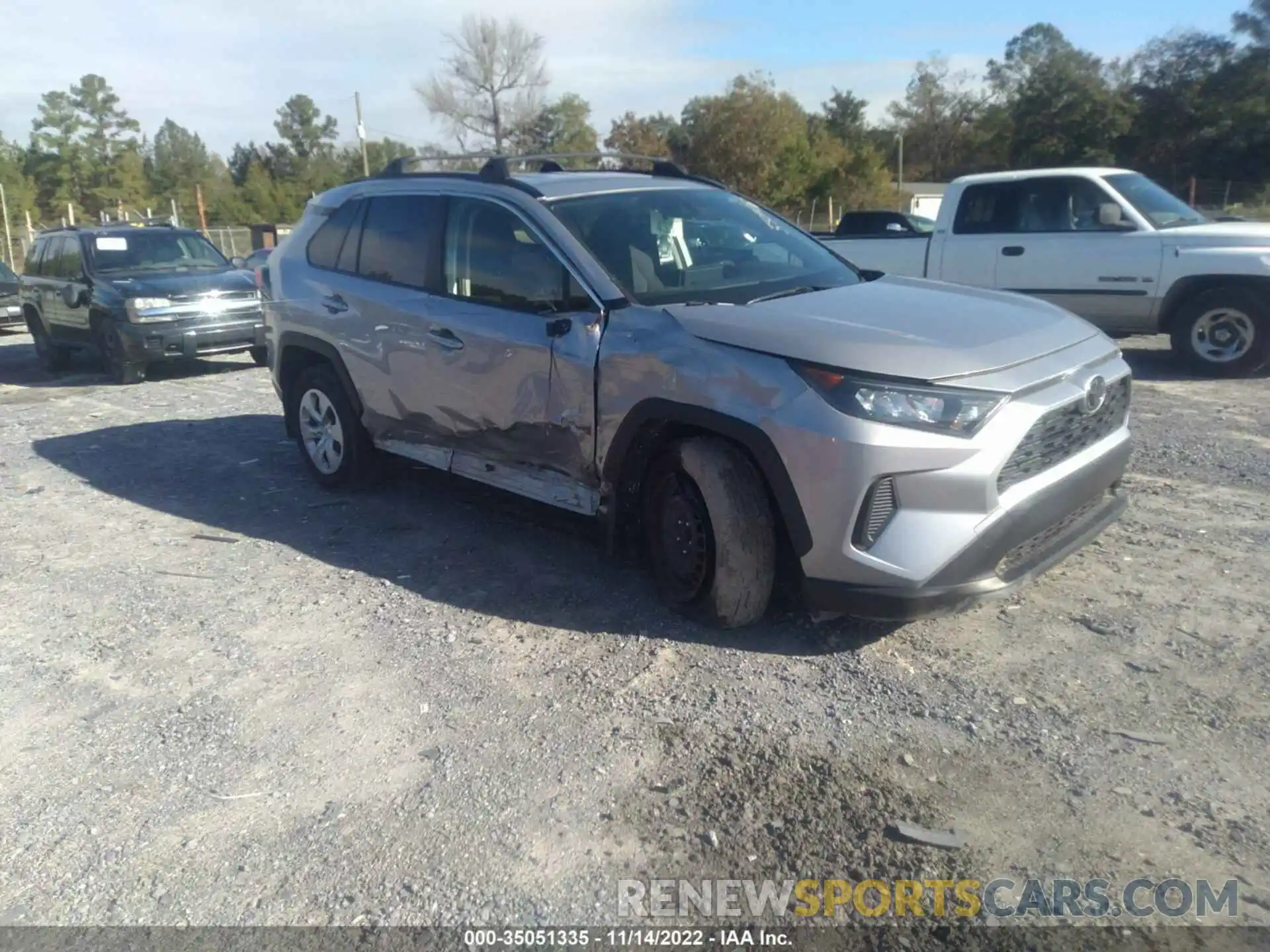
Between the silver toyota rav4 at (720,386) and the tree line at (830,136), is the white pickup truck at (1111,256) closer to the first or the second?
the silver toyota rav4 at (720,386)

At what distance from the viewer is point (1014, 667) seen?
3.90 m

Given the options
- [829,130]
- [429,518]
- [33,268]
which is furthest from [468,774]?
[829,130]

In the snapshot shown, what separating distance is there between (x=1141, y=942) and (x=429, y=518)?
4269 mm

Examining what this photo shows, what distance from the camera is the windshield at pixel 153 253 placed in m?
12.4

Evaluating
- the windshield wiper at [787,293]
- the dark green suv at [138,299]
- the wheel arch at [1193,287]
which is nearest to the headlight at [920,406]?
the windshield wiper at [787,293]

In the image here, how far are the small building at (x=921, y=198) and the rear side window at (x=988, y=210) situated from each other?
22891mm

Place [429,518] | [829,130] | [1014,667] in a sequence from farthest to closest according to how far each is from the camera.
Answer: [829,130]
[429,518]
[1014,667]

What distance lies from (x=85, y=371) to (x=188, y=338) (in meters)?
3.01

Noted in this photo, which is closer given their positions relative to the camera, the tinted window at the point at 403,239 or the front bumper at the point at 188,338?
the tinted window at the point at 403,239

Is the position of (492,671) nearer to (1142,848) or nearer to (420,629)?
(420,629)

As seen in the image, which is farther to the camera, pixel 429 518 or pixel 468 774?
pixel 429 518

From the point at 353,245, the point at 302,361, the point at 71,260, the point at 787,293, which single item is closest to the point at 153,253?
the point at 71,260

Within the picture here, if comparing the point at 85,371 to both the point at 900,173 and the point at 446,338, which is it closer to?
the point at 446,338

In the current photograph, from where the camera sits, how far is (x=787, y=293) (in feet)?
15.1
